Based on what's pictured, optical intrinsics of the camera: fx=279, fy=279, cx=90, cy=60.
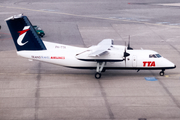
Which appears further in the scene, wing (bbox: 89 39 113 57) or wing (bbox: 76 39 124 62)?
wing (bbox: 76 39 124 62)

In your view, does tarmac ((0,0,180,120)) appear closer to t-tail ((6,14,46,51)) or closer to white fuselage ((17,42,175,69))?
white fuselage ((17,42,175,69))

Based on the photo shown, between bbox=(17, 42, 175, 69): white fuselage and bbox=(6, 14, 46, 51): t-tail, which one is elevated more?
bbox=(6, 14, 46, 51): t-tail

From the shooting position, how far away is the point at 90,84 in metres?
24.6

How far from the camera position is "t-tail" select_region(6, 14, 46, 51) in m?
25.3

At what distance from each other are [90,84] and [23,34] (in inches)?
307

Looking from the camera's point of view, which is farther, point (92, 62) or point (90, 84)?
point (92, 62)

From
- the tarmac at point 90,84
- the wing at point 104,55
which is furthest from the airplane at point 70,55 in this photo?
the tarmac at point 90,84

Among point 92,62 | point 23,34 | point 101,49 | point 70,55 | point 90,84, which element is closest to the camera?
point 90,84

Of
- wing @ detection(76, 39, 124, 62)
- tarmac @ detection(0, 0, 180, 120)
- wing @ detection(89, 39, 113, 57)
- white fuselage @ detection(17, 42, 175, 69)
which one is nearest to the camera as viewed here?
tarmac @ detection(0, 0, 180, 120)

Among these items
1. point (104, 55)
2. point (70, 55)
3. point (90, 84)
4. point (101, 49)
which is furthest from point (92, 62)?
point (90, 84)

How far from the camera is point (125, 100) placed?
21.5 metres

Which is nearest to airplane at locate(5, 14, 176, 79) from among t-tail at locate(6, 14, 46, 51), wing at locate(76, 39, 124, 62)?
t-tail at locate(6, 14, 46, 51)

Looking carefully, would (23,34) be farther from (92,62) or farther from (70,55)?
(92,62)

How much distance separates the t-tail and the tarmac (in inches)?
107
